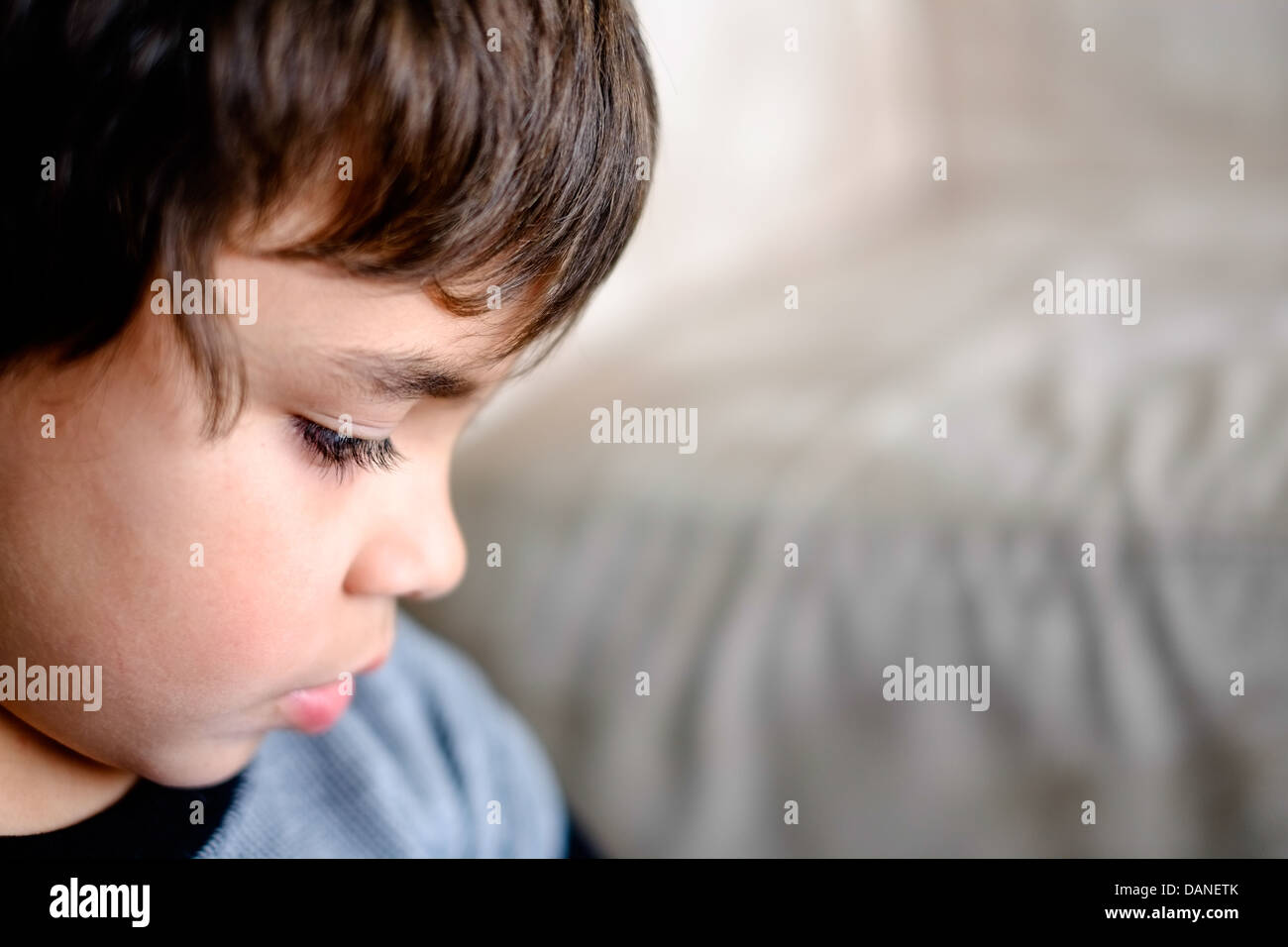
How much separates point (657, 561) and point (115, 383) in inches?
20.6

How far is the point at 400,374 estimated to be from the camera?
464mm

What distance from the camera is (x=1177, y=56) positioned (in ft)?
4.26

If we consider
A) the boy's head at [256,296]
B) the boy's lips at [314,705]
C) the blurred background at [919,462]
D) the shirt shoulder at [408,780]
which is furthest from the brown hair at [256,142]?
the blurred background at [919,462]

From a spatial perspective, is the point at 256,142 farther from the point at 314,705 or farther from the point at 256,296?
the point at 314,705

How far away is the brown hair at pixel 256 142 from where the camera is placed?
407 mm

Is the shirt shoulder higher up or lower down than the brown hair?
lower down

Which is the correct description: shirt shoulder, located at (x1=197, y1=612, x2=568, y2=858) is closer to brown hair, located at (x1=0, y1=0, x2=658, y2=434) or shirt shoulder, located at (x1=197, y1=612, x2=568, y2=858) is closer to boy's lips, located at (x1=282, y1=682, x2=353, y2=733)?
boy's lips, located at (x1=282, y1=682, x2=353, y2=733)

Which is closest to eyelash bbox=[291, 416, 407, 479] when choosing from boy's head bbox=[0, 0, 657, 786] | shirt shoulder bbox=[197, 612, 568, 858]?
boy's head bbox=[0, 0, 657, 786]

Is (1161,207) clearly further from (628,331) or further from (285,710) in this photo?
(285,710)

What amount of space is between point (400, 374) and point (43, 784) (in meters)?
0.26

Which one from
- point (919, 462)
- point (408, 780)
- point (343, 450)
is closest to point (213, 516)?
point (343, 450)

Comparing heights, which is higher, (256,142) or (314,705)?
(256,142)

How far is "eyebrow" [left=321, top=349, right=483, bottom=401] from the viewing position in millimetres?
448
